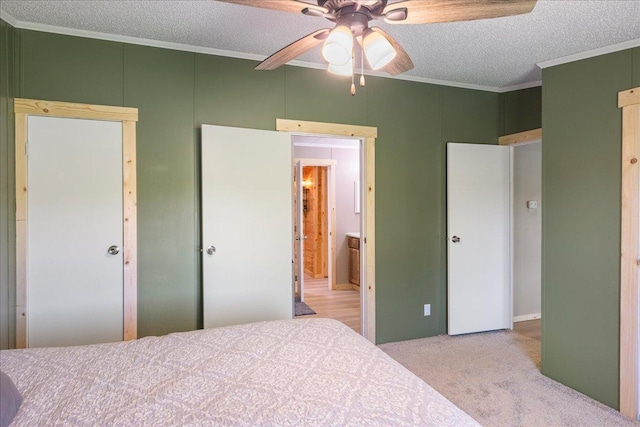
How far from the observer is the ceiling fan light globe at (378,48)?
155 cm

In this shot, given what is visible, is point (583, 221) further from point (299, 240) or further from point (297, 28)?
point (299, 240)

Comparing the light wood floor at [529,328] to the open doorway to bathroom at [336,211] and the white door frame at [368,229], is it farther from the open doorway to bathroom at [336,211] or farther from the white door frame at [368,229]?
the open doorway to bathroom at [336,211]

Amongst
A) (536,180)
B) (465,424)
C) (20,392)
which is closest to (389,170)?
(536,180)

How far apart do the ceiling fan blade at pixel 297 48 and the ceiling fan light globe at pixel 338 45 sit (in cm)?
13

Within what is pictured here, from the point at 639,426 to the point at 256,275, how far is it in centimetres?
270

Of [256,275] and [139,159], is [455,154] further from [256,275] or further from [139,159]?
[139,159]

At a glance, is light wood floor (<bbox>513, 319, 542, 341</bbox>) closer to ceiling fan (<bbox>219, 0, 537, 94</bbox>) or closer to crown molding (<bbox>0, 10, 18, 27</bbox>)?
ceiling fan (<bbox>219, 0, 537, 94</bbox>)

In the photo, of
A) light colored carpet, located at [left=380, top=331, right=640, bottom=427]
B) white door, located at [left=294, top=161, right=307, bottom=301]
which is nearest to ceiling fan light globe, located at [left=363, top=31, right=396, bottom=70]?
light colored carpet, located at [left=380, top=331, right=640, bottom=427]

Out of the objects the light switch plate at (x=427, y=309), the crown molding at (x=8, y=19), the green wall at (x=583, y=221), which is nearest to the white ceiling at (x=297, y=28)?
the crown molding at (x=8, y=19)

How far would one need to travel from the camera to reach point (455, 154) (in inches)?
142

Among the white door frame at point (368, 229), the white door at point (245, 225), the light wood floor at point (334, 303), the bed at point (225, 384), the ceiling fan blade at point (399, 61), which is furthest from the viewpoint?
the light wood floor at point (334, 303)

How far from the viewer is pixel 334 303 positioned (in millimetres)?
4977

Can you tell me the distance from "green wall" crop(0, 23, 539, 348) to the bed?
4.08 ft

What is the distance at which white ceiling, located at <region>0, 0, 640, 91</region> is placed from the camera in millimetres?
2182
